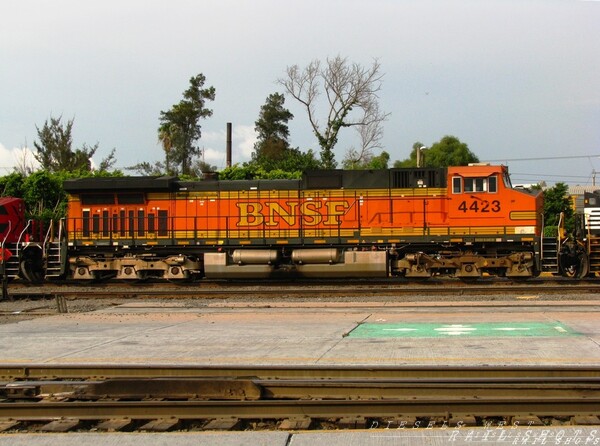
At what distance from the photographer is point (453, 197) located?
61.4 ft

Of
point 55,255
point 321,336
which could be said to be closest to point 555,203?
point 55,255

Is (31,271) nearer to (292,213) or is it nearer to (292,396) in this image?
(292,213)

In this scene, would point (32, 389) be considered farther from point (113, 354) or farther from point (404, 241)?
point (404, 241)

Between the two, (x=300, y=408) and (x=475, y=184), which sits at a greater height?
(x=475, y=184)

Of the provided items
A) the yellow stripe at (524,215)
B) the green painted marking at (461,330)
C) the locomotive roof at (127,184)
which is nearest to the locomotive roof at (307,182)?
the locomotive roof at (127,184)

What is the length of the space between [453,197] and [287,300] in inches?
255

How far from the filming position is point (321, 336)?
32.0ft

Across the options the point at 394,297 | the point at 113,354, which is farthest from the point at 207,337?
the point at 394,297

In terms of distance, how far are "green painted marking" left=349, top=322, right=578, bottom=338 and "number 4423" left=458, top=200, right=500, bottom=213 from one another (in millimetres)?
8301

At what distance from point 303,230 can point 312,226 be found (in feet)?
1.01

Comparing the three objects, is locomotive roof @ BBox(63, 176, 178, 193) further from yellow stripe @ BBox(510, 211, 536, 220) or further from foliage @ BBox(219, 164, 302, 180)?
Result: yellow stripe @ BBox(510, 211, 536, 220)

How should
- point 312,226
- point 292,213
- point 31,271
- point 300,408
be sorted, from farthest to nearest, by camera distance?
point 31,271 < point 292,213 < point 312,226 < point 300,408

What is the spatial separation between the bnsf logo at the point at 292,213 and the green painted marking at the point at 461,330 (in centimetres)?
856

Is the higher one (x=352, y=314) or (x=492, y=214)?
(x=492, y=214)
